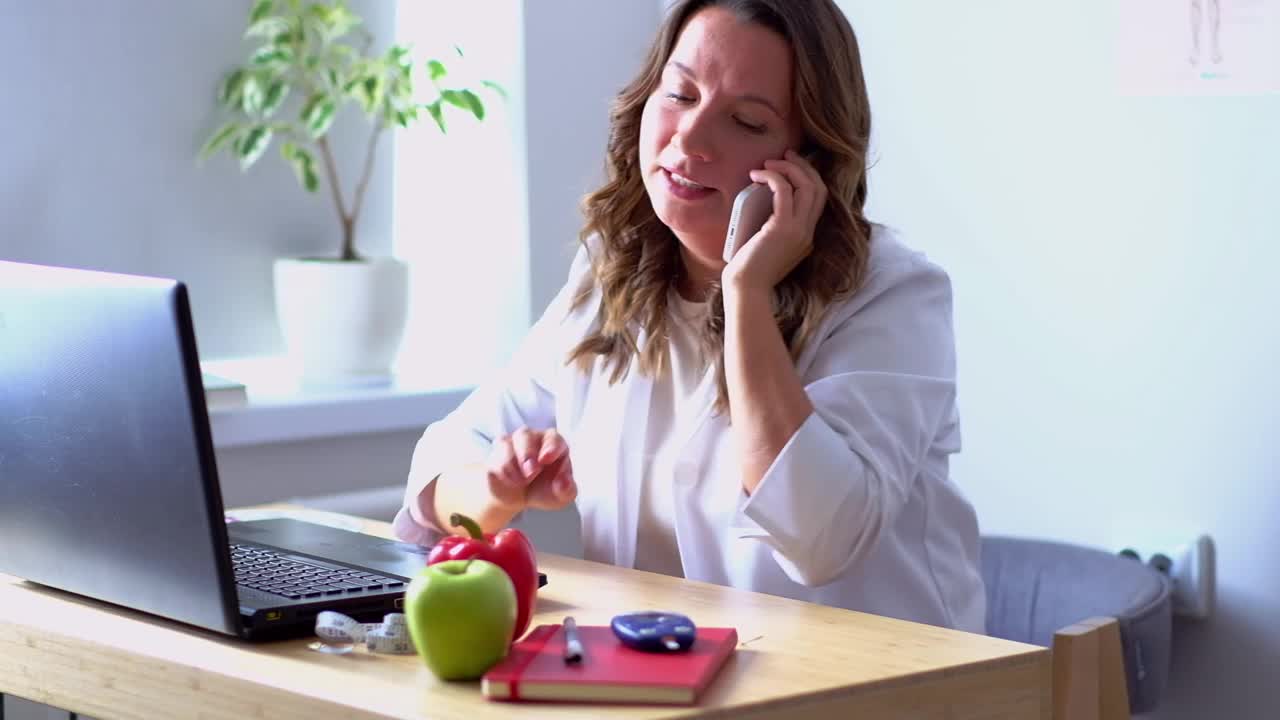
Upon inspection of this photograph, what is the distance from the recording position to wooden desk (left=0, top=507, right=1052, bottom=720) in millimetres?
1181

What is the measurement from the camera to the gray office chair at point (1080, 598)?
2207 mm

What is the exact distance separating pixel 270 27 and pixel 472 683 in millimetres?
2220

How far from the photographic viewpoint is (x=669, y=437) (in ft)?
6.24

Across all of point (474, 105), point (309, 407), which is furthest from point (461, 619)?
point (474, 105)

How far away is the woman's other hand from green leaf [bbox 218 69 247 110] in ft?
5.41

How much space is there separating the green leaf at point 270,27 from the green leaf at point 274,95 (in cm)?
10

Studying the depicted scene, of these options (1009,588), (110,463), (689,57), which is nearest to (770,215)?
(689,57)

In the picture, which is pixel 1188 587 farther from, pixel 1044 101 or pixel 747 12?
pixel 747 12

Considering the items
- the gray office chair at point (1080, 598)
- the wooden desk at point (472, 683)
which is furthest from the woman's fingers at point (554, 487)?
the gray office chair at point (1080, 598)

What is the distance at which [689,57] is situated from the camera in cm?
185

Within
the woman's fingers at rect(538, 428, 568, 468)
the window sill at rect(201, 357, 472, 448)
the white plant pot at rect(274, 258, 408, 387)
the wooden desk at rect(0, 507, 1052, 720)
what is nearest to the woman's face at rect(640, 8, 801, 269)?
the woman's fingers at rect(538, 428, 568, 468)

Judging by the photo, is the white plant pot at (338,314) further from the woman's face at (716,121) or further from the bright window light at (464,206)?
the woman's face at (716,121)

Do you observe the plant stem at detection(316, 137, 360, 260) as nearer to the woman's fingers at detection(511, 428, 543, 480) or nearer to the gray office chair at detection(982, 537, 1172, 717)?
the gray office chair at detection(982, 537, 1172, 717)

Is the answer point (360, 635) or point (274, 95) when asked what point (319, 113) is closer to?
point (274, 95)
